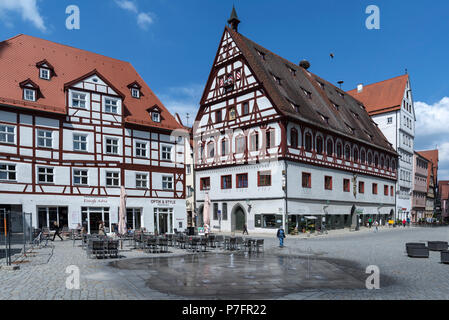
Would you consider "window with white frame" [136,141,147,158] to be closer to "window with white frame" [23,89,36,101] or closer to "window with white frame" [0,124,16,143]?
"window with white frame" [23,89,36,101]

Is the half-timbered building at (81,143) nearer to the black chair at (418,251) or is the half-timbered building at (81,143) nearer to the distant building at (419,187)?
the black chair at (418,251)

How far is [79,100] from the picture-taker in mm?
30156

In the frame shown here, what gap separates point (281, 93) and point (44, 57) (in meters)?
20.9

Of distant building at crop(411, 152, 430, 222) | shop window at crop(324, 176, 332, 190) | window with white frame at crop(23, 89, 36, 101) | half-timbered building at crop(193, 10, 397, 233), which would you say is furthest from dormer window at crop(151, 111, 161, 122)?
distant building at crop(411, 152, 430, 222)

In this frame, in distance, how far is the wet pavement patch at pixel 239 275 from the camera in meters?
10.1

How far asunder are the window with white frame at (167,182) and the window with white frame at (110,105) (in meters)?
7.33

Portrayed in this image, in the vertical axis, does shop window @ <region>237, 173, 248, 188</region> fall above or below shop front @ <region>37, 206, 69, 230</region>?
above

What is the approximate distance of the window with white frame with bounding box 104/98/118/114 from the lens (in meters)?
31.6

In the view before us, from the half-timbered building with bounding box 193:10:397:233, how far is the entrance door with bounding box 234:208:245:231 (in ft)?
0.33

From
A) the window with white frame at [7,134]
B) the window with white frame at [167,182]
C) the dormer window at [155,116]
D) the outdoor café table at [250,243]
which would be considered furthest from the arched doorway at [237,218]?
the window with white frame at [7,134]

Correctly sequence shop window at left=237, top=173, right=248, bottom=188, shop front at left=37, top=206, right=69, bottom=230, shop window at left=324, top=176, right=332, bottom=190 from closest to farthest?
shop front at left=37, top=206, right=69, bottom=230
shop window at left=237, top=173, right=248, bottom=188
shop window at left=324, top=176, right=332, bottom=190

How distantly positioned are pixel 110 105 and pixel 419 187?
190 ft
